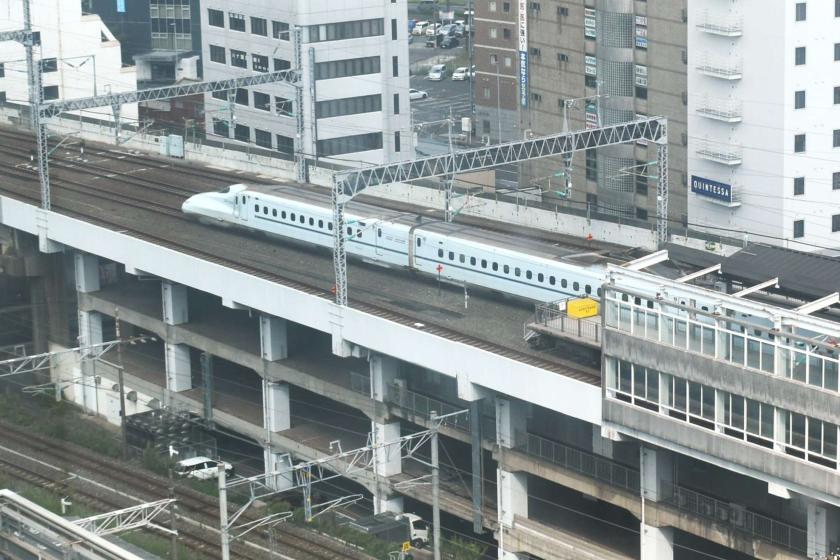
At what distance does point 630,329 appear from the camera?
146ft

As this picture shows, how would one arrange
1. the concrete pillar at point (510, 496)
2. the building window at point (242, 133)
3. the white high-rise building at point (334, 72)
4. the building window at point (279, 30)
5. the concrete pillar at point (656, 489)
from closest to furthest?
the concrete pillar at point (656, 489), the concrete pillar at point (510, 496), the white high-rise building at point (334, 72), the building window at point (279, 30), the building window at point (242, 133)

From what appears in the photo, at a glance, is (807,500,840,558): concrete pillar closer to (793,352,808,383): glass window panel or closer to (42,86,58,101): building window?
(793,352,808,383): glass window panel

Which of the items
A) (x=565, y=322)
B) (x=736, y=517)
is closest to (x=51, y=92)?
(x=565, y=322)

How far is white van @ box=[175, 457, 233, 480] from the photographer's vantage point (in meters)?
58.0

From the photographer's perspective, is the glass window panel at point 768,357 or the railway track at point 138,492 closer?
the glass window panel at point 768,357

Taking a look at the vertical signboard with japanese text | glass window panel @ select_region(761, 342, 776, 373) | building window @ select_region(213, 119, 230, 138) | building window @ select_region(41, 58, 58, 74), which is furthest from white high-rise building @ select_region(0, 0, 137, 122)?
glass window panel @ select_region(761, 342, 776, 373)

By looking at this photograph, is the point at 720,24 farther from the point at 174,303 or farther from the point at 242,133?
the point at 242,133

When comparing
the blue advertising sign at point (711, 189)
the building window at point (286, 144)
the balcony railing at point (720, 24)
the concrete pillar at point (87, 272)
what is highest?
the balcony railing at point (720, 24)

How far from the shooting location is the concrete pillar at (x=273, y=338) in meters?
57.8

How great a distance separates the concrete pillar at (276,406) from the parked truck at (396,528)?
6.64m

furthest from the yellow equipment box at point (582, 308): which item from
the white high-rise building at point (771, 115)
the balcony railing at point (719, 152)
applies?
the balcony railing at point (719, 152)

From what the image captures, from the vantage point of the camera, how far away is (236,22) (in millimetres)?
91438

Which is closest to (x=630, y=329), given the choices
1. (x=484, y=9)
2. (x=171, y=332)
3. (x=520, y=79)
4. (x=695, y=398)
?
(x=695, y=398)

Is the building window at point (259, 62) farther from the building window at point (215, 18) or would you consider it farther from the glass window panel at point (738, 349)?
the glass window panel at point (738, 349)
